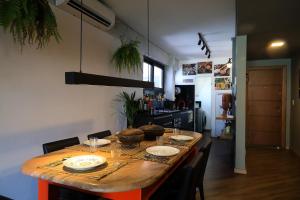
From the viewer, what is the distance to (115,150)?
6.24 ft

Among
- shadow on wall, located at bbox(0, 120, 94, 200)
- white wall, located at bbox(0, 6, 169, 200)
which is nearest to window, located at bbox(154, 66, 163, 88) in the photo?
white wall, located at bbox(0, 6, 169, 200)

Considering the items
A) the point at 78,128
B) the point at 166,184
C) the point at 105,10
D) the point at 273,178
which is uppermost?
the point at 105,10

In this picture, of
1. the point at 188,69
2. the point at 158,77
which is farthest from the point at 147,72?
the point at 188,69

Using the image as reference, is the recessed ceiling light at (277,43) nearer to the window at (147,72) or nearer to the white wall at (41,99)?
the window at (147,72)

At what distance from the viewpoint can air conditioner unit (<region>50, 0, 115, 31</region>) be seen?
242 cm

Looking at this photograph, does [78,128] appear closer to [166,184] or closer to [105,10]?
[166,184]

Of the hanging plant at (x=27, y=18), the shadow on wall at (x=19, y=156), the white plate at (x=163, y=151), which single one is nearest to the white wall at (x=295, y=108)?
the white plate at (x=163, y=151)

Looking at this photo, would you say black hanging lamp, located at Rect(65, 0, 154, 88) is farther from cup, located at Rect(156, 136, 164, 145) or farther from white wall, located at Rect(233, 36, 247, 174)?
white wall, located at Rect(233, 36, 247, 174)

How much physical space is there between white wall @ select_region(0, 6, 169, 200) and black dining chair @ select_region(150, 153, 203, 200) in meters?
1.41

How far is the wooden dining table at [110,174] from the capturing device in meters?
1.21

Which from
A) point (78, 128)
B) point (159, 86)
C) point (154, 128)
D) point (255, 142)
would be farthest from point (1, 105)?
point (255, 142)

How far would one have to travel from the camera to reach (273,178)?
3.24 metres

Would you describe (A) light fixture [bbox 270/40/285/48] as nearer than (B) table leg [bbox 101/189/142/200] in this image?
No

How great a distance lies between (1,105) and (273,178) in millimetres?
3688
